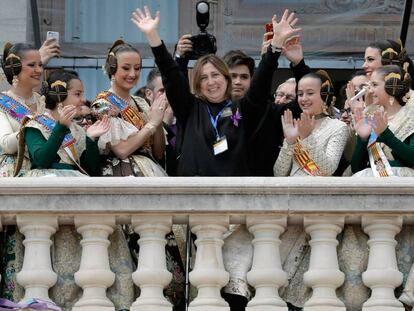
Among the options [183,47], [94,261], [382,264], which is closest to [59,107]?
[183,47]

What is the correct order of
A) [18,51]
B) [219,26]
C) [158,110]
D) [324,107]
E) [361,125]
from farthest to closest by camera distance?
1. [219,26]
2. [18,51]
3. [324,107]
4. [158,110]
5. [361,125]

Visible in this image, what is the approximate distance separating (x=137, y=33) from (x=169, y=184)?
7.48 m

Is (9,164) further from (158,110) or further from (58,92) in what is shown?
A: (158,110)

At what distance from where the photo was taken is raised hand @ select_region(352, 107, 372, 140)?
14282 millimetres

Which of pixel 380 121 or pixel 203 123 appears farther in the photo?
pixel 203 123

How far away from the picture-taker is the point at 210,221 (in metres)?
13.2

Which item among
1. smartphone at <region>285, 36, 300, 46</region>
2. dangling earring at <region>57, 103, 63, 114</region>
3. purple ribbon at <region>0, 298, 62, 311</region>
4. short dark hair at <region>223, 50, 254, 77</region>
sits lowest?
purple ribbon at <region>0, 298, 62, 311</region>

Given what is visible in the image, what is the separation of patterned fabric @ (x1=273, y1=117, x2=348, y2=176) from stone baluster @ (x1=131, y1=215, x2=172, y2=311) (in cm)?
166

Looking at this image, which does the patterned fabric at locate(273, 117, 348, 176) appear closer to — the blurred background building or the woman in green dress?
the woman in green dress

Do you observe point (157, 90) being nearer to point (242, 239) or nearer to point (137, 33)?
point (242, 239)

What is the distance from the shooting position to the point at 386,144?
14.1 metres

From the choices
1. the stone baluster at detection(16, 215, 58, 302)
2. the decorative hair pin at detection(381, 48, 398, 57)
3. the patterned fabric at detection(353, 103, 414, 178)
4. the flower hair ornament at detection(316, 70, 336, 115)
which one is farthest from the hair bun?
the stone baluster at detection(16, 215, 58, 302)

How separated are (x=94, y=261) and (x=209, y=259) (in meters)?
0.71

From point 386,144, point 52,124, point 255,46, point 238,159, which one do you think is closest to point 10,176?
point 52,124
